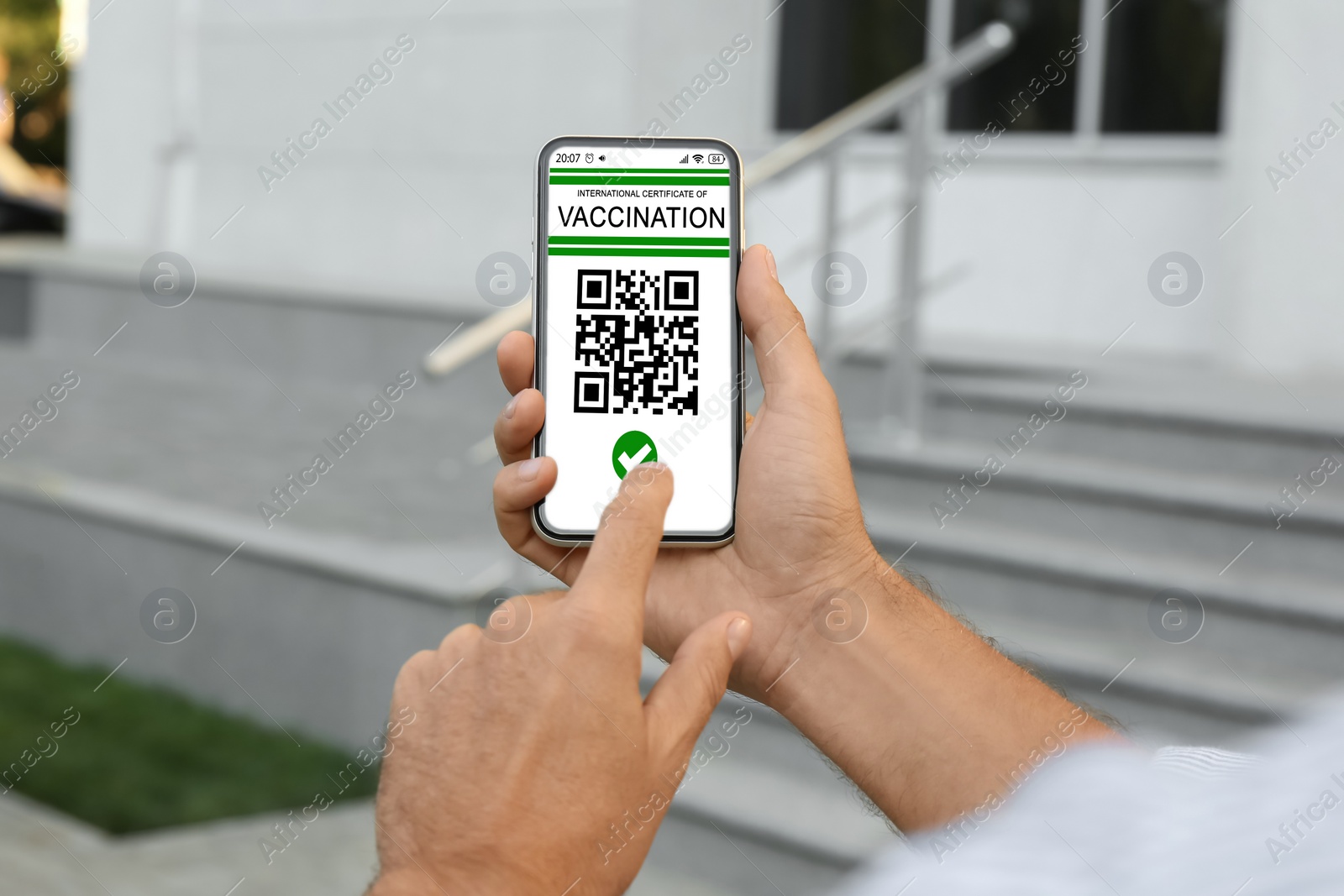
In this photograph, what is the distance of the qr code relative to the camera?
131cm

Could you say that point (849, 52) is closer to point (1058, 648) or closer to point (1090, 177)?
point (1090, 177)

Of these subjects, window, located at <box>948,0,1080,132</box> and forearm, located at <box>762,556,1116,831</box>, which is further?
window, located at <box>948,0,1080,132</box>

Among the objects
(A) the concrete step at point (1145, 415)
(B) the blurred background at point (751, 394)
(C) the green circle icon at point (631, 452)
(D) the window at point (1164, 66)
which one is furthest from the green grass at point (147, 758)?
(D) the window at point (1164, 66)

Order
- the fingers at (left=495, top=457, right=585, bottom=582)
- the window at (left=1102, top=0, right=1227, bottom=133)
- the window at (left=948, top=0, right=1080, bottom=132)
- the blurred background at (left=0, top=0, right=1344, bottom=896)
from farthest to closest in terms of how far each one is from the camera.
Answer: the window at (left=948, top=0, right=1080, bottom=132) → the window at (left=1102, top=0, right=1227, bottom=133) → the blurred background at (left=0, top=0, right=1344, bottom=896) → the fingers at (left=495, top=457, right=585, bottom=582)

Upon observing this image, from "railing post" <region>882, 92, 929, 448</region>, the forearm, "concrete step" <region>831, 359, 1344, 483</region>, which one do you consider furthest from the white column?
the forearm

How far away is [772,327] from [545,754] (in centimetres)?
58

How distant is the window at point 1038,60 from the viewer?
5922 millimetres

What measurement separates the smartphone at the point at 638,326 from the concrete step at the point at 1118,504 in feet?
9.04

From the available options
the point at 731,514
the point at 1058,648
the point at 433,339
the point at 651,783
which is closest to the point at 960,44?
the point at 433,339

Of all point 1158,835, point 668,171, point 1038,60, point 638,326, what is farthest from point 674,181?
point 1038,60

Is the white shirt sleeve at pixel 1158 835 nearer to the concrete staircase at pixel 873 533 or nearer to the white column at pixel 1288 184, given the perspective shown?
the concrete staircase at pixel 873 533

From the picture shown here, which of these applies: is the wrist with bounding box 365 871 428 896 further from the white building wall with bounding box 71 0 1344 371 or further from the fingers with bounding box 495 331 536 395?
the white building wall with bounding box 71 0 1344 371

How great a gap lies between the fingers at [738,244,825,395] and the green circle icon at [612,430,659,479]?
0.15 metres

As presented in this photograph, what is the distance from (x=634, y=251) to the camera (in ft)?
4.40
